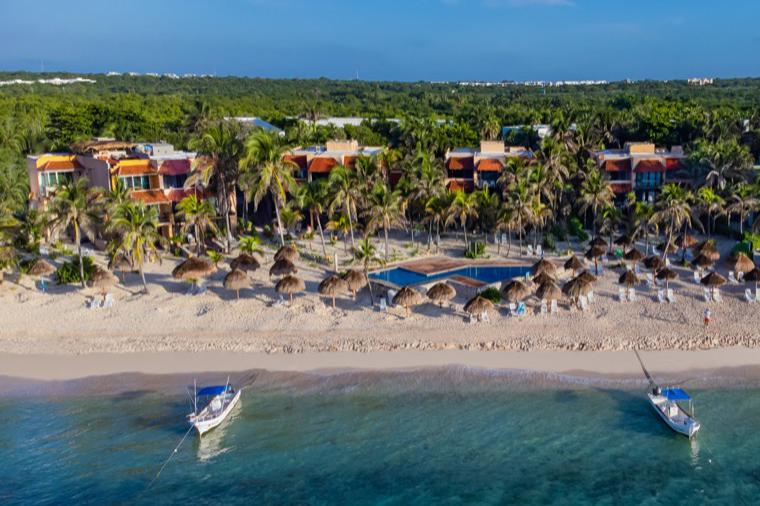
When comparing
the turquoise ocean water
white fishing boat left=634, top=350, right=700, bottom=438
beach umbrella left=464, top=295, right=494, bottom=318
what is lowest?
the turquoise ocean water

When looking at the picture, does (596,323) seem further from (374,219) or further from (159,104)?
(159,104)

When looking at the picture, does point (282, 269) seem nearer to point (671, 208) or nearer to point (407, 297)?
point (407, 297)

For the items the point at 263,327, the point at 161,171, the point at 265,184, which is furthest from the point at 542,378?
the point at 161,171

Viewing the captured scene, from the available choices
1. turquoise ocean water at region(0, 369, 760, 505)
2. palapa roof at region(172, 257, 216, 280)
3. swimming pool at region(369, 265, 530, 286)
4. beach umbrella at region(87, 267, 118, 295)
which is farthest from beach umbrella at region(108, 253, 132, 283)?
swimming pool at region(369, 265, 530, 286)

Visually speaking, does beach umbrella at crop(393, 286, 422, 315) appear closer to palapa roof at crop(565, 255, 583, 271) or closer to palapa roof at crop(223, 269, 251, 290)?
palapa roof at crop(223, 269, 251, 290)

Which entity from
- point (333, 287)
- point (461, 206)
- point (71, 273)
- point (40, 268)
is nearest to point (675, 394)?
point (333, 287)

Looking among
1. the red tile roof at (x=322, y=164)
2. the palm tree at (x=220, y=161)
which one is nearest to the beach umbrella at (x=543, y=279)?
the palm tree at (x=220, y=161)

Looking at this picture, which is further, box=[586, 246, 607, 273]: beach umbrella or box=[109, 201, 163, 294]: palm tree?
box=[586, 246, 607, 273]: beach umbrella
